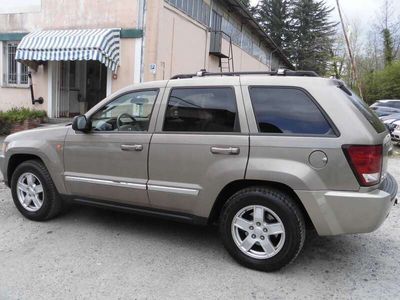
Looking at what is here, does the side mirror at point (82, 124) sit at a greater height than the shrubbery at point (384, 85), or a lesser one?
lesser

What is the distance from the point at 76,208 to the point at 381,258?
388 centimetres

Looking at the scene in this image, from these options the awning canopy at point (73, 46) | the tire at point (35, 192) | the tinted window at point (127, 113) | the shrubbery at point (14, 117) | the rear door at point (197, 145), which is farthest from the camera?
the shrubbery at point (14, 117)

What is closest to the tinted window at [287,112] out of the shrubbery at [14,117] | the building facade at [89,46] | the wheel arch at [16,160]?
the wheel arch at [16,160]

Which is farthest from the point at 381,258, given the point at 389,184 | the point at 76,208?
the point at 76,208

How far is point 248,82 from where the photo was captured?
163 inches

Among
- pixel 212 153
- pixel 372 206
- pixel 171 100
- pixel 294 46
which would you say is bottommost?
pixel 372 206

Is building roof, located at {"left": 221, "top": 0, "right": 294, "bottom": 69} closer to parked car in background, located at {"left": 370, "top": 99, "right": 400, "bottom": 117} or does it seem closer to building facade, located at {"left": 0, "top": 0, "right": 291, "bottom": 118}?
building facade, located at {"left": 0, "top": 0, "right": 291, "bottom": 118}

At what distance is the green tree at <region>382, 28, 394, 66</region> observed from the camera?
39.5 m

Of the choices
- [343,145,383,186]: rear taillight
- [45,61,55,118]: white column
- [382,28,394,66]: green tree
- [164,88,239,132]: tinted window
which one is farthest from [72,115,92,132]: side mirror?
[382,28,394,66]: green tree

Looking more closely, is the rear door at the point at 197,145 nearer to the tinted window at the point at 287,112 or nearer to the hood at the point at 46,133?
the tinted window at the point at 287,112

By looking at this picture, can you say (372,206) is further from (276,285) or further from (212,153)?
(212,153)

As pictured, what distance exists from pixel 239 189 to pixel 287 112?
882 millimetres

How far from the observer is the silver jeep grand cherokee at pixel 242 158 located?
3.66 metres

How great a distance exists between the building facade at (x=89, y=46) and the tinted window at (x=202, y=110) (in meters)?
7.90
